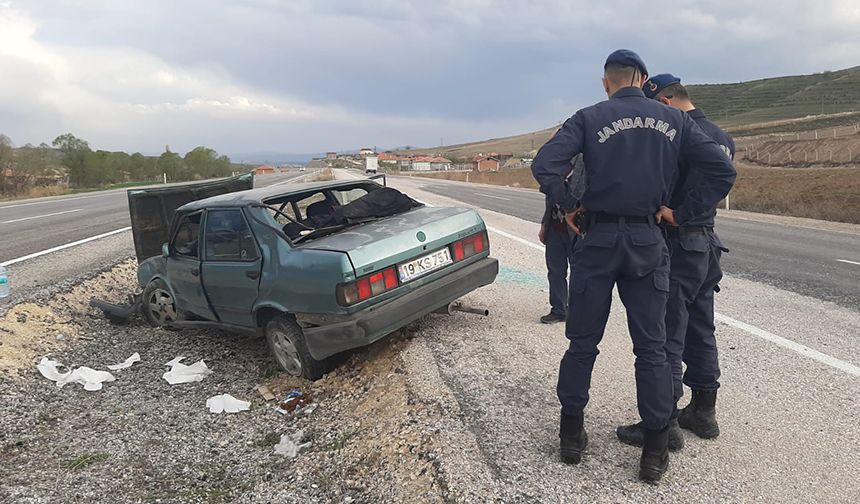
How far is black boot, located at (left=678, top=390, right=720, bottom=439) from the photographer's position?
2990 mm

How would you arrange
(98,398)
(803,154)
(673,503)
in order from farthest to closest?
(803,154), (98,398), (673,503)

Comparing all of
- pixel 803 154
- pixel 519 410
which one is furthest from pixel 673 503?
pixel 803 154

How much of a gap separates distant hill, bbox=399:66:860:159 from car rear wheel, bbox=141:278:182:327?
80378mm

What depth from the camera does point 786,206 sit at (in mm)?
17438

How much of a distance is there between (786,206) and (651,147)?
59.6 feet

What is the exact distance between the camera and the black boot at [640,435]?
2.86m

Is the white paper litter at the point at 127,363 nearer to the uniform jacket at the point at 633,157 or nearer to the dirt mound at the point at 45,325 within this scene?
the dirt mound at the point at 45,325

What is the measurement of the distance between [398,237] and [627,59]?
2.16 metres

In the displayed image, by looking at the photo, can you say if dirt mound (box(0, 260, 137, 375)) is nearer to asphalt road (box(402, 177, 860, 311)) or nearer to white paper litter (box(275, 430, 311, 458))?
white paper litter (box(275, 430, 311, 458))

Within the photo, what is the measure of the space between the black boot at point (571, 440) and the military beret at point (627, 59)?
1.76 meters

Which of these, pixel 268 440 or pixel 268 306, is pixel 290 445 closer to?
pixel 268 440

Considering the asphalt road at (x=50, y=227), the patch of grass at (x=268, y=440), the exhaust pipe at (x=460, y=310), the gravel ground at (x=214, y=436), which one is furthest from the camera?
the asphalt road at (x=50, y=227)

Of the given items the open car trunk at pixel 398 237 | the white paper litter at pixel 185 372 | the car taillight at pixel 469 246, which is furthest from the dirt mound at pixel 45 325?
the car taillight at pixel 469 246

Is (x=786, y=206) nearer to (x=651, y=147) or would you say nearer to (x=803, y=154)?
(x=651, y=147)
